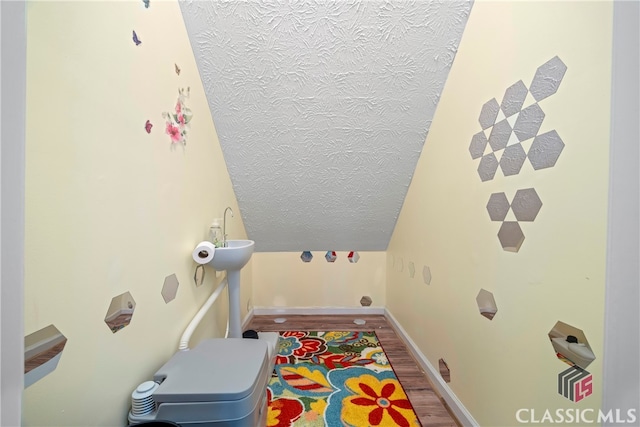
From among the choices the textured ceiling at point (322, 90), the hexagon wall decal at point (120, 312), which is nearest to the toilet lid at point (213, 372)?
the hexagon wall decal at point (120, 312)

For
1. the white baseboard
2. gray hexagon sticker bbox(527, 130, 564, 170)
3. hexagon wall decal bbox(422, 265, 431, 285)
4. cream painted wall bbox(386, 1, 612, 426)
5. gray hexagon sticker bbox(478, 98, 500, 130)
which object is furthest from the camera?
hexagon wall decal bbox(422, 265, 431, 285)

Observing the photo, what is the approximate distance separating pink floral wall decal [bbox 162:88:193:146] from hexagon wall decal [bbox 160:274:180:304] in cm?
61

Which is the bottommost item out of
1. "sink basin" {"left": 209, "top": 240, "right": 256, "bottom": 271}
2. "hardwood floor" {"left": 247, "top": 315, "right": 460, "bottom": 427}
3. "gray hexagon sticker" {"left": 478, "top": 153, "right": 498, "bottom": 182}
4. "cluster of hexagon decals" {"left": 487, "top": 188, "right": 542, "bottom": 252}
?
"hardwood floor" {"left": 247, "top": 315, "right": 460, "bottom": 427}

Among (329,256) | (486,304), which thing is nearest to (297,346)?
(329,256)

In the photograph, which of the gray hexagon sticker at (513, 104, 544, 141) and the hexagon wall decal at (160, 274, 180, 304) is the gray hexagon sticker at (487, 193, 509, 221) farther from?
the hexagon wall decal at (160, 274, 180, 304)

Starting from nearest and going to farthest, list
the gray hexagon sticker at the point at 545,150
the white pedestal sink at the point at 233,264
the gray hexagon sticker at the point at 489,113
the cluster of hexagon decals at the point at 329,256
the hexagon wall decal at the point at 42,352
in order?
the hexagon wall decal at the point at 42,352 → the gray hexagon sticker at the point at 545,150 → the gray hexagon sticker at the point at 489,113 → the white pedestal sink at the point at 233,264 → the cluster of hexagon decals at the point at 329,256

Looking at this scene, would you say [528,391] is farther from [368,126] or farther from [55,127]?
[55,127]

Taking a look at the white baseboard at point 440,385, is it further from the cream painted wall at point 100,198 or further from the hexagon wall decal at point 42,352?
the hexagon wall decal at point 42,352

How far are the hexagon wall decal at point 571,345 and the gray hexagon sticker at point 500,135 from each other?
0.65 metres

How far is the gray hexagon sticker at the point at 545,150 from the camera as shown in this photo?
78 centimetres

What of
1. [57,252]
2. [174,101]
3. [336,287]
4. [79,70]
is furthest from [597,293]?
[336,287]

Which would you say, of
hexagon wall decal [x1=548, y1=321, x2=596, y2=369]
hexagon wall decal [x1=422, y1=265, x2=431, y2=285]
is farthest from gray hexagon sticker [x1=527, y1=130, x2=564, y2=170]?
hexagon wall decal [x1=422, y1=265, x2=431, y2=285]

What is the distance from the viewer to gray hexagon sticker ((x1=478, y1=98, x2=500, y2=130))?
105 centimetres

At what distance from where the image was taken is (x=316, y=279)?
8.85 feet
